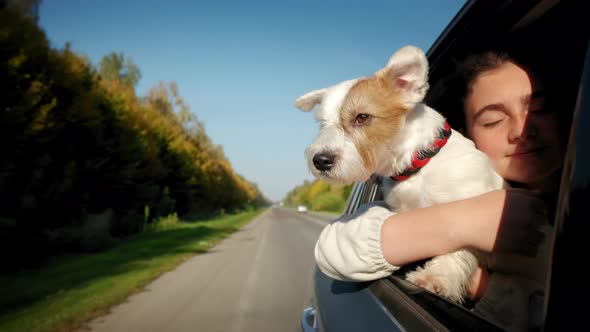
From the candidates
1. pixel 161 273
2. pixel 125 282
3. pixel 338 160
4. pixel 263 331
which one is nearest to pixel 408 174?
pixel 338 160

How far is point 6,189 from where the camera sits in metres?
8.58

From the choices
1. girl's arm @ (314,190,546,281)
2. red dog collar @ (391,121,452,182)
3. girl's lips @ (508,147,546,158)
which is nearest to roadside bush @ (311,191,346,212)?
red dog collar @ (391,121,452,182)

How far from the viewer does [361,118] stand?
2352 millimetres

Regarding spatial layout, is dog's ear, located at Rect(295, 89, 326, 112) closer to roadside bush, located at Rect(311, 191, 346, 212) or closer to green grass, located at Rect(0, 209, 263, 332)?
green grass, located at Rect(0, 209, 263, 332)

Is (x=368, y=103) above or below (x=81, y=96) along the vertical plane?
below

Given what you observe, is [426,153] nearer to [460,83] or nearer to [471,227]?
[460,83]

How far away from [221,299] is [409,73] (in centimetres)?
546

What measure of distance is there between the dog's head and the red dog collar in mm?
193

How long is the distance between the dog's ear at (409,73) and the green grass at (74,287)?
15.6 feet

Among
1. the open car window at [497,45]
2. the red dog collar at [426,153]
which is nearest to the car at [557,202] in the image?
the open car window at [497,45]

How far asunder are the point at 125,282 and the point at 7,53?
6.64m

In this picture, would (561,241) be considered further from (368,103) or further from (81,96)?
(81,96)

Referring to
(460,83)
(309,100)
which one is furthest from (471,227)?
(309,100)

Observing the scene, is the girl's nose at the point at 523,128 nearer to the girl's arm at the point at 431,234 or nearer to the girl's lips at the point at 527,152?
the girl's lips at the point at 527,152
